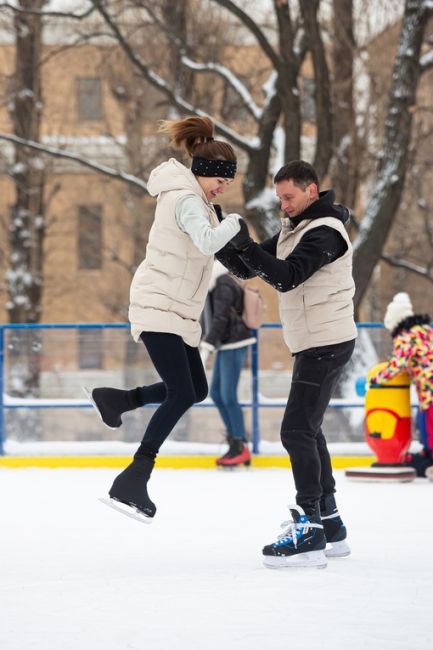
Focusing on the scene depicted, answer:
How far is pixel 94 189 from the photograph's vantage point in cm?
2605

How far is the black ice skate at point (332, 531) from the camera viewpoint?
17.6ft

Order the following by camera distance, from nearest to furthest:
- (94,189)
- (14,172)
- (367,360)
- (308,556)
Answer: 1. (308,556)
2. (367,360)
3. (14,172)
4. (94,189)

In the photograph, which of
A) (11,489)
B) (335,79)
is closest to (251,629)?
(11,489)

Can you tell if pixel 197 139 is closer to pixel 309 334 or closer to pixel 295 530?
pixel 309 334

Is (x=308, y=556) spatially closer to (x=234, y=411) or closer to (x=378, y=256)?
(x=234, y=411)

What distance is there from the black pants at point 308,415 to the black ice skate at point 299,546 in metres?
0.06

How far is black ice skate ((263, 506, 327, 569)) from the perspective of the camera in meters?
5.07

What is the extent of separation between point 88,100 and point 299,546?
21502 millimetres

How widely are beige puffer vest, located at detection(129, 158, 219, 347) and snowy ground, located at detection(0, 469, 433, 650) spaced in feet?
3.08

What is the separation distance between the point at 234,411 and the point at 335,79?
8209 mm

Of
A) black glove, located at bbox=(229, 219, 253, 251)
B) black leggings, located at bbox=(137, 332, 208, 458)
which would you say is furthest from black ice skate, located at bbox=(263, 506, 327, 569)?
black glove, located at bbox=(229, 219, 253, 251)

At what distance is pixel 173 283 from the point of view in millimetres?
5199

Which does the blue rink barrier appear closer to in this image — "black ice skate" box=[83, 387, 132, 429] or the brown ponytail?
"black ice skate" box=[83, 387, 132, 429]

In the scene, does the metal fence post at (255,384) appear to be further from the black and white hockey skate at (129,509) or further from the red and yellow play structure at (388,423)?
the black and white hockey skate at (129,509)
